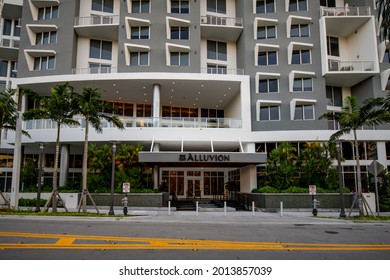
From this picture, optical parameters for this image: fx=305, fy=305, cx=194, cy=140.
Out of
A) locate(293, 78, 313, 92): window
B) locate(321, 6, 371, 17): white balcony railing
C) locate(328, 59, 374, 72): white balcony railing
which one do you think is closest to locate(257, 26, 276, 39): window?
locate(321, 6, 371, 17): white balcony railing

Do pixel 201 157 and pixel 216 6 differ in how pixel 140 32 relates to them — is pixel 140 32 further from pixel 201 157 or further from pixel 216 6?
pixel 201 157

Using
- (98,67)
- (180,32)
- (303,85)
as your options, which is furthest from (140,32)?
(303,85)

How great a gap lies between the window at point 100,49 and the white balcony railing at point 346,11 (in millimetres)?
22663

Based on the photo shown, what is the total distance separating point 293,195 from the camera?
2283 centimetres

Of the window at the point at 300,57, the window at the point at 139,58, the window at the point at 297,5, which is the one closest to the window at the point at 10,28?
the window at the point at 139,58

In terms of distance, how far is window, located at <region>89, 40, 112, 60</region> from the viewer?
107 feet

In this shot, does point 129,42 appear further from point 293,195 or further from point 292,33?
point 293,195

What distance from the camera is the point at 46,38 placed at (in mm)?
32188

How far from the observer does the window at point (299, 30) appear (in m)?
31.6

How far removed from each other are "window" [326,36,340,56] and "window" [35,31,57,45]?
1147 inches

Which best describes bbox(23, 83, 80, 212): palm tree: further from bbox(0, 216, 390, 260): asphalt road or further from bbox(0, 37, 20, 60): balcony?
bbox(0, 37, 20, 60): balcony

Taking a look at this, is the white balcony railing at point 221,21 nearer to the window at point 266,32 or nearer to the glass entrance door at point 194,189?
the window at point 266,32
